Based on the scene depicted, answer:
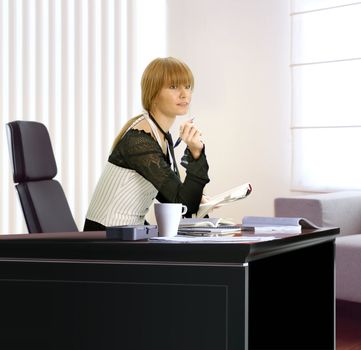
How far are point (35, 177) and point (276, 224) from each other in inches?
37.6

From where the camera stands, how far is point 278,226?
2.03 m

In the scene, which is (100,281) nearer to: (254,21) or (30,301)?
(30,301)

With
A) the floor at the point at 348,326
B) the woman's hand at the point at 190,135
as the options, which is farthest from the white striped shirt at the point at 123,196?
the floor at the point at 348,326

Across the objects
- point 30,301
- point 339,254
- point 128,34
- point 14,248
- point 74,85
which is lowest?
point 339,254

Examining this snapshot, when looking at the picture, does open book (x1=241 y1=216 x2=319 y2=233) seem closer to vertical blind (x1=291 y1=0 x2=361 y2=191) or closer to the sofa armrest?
the sofa armrest

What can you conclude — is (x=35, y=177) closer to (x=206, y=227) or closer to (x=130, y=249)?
(x=206, y=227)

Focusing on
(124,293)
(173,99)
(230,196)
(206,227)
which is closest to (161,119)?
(173,99)

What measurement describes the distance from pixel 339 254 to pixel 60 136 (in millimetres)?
2007

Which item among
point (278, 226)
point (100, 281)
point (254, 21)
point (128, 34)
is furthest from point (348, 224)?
point (100, 281)

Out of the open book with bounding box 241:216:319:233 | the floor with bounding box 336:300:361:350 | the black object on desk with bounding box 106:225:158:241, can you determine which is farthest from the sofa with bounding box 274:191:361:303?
the black object on desk with bounding box 106:225:158:241

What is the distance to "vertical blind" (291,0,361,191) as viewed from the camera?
4.69 m

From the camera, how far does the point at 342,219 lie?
13.8ft

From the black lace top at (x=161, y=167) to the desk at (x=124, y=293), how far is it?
856mm

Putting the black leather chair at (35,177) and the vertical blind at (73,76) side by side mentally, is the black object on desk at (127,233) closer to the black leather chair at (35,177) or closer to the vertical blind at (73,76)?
the black leather chair at (35,177)
